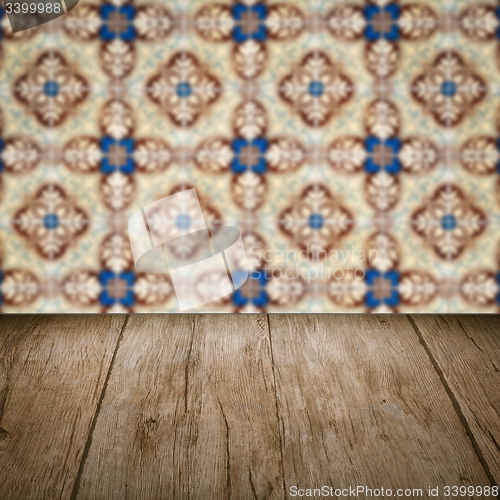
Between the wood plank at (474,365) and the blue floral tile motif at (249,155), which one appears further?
the blue floral tile motif at (249,155)

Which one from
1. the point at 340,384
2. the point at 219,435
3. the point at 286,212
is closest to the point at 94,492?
the point at 219,435

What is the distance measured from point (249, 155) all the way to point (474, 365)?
1.96ft

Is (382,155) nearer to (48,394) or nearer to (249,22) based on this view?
(249,22)

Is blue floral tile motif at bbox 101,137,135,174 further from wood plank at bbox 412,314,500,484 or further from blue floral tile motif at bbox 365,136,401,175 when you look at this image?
wood plank at bbox 412,314,500,484

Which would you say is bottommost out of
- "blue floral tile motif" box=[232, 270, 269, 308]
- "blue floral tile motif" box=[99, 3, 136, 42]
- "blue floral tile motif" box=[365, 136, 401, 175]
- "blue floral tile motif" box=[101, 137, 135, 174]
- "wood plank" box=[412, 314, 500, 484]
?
"wood plank" box=[412, 314, 500, 484]

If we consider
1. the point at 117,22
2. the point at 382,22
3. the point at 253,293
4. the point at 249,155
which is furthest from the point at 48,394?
the point at 382,22

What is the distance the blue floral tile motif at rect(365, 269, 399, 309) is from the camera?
1096 mm

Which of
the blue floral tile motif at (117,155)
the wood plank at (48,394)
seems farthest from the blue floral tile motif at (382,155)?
the wood plank at (48,394)

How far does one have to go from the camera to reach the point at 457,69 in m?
1.04

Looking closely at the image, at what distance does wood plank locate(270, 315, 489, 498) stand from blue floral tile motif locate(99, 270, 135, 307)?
324 millimetres

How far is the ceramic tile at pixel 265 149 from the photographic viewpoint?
3.39 feet

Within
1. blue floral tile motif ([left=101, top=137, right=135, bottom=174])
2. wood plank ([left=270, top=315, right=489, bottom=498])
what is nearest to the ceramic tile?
blue floral tile motif ([left=101, top=137, right=135, bottom=174])

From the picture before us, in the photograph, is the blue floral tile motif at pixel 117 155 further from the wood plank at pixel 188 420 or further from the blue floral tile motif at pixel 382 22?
the blue floral tile motif at pixel 382 22

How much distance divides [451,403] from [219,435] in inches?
14.6
